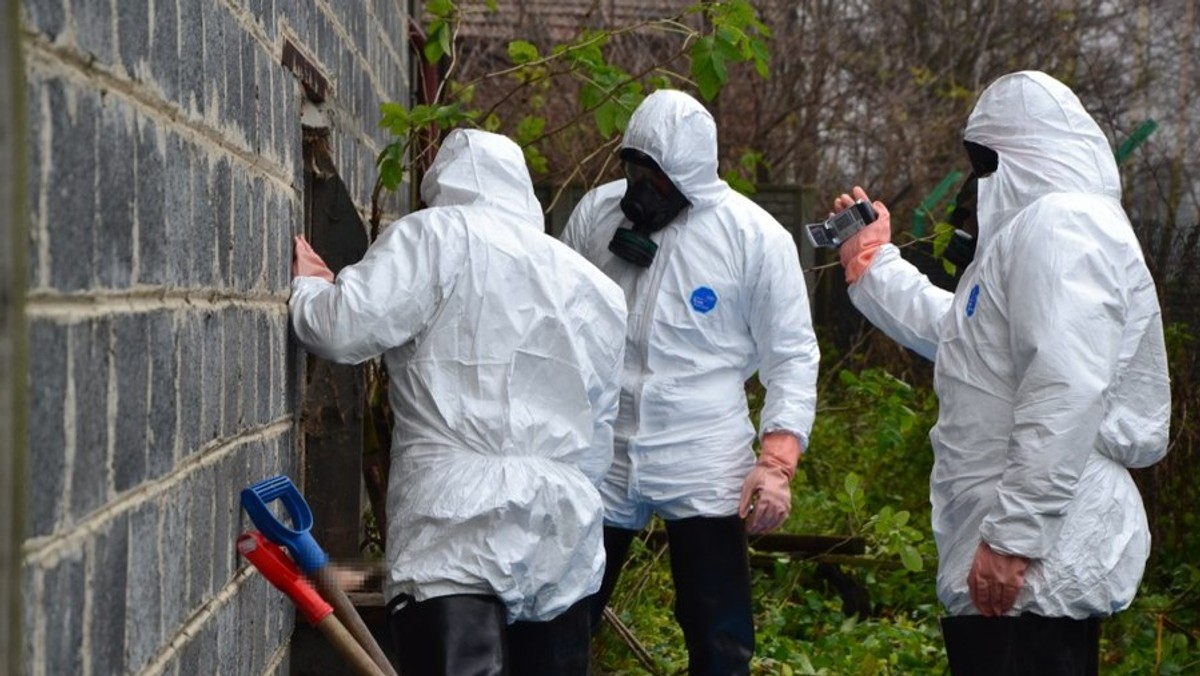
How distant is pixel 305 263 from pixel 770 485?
140 centimetres

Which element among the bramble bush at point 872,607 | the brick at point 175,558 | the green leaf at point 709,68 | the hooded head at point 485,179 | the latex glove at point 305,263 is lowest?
the bramble bush at point 872,607

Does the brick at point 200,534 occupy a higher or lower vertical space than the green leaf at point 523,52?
lower

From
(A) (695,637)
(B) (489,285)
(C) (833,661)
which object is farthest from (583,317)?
(C) (833,661)

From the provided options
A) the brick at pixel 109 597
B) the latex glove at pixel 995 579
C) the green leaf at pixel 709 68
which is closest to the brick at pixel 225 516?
the brick at pixel 109 597

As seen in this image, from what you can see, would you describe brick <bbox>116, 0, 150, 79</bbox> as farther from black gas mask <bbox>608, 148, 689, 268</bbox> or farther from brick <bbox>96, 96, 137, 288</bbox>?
black gas mask <bbox>608, 148, 689, 268</bbox>

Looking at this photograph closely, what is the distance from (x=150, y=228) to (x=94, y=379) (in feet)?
1.19

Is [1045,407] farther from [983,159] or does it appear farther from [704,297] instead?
[704,297]

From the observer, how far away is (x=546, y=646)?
3.41 metres

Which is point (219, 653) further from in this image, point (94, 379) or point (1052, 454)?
point (1052, 454)

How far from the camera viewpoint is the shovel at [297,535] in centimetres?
267

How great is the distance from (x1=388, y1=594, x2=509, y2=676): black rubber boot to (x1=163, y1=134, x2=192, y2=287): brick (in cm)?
106

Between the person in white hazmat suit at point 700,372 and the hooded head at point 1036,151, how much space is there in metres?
0.91

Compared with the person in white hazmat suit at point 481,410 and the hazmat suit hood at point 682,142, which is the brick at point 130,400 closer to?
the person in white hazmat suit at point 481,410

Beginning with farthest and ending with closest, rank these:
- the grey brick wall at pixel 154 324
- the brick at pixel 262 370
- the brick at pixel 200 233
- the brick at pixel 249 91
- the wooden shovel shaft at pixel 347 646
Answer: the brick at pixel 262 370
the brick at pixel 249 91
the wooden shovel shaft at pixel 347 646
the brick at pixel 200 233
the grey brick wall at pixel 154 324
